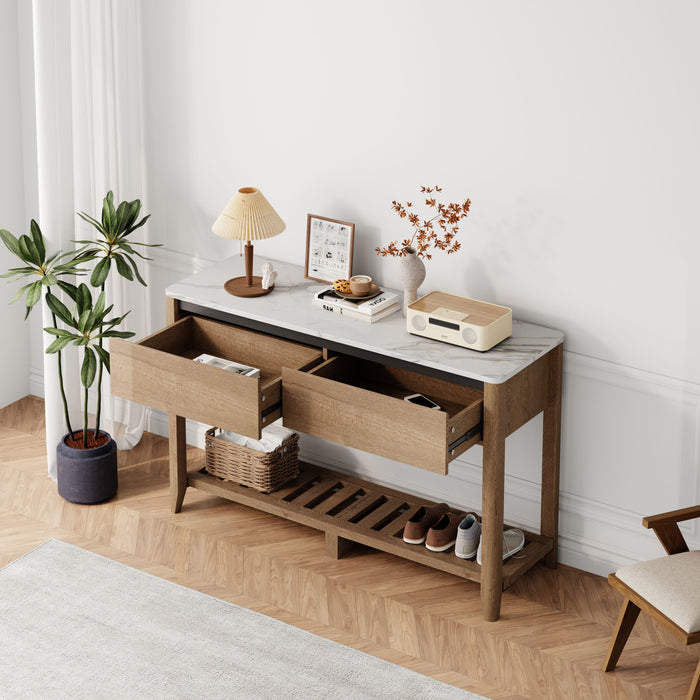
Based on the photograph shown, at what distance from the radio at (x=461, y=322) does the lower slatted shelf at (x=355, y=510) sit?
0.67 metres

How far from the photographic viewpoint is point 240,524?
3.82 m

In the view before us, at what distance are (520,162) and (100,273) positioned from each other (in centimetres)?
141

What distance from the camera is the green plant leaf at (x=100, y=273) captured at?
372 cm

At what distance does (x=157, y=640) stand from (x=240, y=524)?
65 centimetres

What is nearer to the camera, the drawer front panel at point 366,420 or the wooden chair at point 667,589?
the wooden chair at point 667,589

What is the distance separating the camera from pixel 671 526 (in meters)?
3.05

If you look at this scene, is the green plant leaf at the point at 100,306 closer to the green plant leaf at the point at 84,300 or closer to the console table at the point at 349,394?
the green plant leaf at the point at 84,300

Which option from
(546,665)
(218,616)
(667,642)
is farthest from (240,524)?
(667,642)

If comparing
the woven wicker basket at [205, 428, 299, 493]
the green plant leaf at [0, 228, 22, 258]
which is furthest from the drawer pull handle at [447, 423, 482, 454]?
the green plant leaf at [0, 228, 22, 258]

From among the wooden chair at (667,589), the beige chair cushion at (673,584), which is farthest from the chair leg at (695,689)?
the beige chair cushion at (673,584)

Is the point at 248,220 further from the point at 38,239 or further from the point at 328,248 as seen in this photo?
the point at 38,239

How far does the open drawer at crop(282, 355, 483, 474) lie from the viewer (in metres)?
3.08

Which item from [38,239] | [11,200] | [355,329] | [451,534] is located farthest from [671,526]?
[11,200]

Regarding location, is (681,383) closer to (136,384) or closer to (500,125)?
(500,125)
